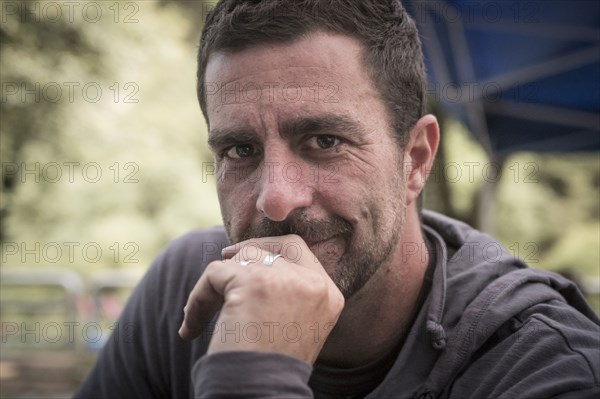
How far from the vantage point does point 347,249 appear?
5.46ft

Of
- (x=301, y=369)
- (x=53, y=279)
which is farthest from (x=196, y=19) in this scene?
(x=301, y=369)

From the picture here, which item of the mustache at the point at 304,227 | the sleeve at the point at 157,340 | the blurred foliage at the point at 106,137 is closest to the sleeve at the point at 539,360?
the mustache at the point at 304,227

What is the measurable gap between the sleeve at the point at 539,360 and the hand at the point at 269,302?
0.38 meters

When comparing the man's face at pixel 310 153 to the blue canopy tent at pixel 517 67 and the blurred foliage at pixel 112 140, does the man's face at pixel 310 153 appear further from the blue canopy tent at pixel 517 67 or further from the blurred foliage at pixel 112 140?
the blurred foliage at pixel 112 140

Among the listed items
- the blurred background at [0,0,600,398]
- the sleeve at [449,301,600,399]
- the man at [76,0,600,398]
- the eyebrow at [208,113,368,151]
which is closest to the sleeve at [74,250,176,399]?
the man at [76,0,600,398]

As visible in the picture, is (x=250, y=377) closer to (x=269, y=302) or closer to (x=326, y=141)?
(x=269, y=302)

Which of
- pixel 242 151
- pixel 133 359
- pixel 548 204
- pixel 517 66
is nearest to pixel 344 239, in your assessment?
pixel 242 151

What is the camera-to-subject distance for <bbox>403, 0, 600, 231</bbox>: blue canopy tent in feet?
11.5

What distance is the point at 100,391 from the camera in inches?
86.6

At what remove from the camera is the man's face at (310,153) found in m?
1.62

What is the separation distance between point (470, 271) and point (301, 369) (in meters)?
0.67

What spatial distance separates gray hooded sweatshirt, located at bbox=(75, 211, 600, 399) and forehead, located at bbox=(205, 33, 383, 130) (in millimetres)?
520

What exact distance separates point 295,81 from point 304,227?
1.18 ft

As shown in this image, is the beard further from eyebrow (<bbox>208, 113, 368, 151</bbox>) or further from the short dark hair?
the short dark hair
